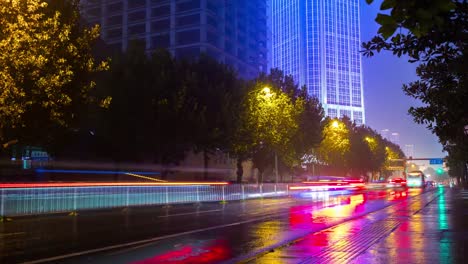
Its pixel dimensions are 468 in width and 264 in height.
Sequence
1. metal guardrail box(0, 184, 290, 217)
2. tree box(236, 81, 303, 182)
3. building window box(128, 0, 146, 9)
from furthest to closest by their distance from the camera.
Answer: building window box(128, 0, 146, 9), tree box(236, 81, 303, 182), metal guardrail box(0, 184, 290, 217)

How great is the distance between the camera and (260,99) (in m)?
41.2

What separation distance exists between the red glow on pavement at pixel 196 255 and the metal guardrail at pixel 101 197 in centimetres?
1080

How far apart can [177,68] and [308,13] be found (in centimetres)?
11171

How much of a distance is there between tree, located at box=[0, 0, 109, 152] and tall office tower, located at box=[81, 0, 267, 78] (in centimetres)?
6480

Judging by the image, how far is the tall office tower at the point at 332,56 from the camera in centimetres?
13075

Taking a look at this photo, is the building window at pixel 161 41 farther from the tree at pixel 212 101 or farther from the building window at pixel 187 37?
the tree at pixel 212 101

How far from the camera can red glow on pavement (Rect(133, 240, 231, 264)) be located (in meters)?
9.37

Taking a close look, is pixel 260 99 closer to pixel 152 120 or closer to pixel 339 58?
pixel 152 120

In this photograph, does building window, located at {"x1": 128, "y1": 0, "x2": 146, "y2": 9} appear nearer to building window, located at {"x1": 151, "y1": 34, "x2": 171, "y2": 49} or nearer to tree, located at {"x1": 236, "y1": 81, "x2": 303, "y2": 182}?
building window, located at {"x1": 151, "y1": 34, "x2": 171, "y2": 49}

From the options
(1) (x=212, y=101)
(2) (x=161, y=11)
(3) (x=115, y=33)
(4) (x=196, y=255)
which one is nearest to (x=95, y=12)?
(3) (x=115, y=33)

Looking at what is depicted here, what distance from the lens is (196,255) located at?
10016mm

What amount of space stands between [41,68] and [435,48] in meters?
15.3

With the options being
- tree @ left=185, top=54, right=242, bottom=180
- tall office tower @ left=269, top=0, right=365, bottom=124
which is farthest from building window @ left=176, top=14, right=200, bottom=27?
tree @ left=185, top=54, right=242, bottom=180

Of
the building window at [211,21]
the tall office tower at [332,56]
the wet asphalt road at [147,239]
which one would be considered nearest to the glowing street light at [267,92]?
the wet asphalt road at [147,239]
